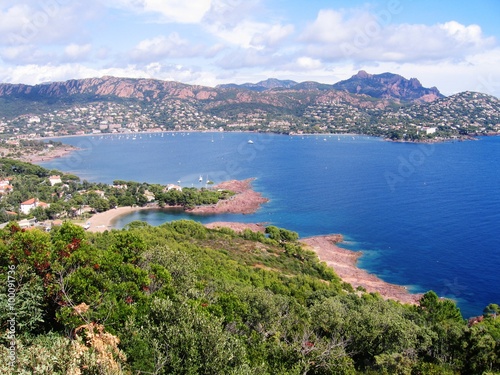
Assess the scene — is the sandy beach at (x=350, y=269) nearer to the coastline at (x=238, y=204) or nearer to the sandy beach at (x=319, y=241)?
the sandy beach at (x=319, y=241)

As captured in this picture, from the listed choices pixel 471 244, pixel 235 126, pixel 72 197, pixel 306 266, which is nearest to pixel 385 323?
pixel 306 266

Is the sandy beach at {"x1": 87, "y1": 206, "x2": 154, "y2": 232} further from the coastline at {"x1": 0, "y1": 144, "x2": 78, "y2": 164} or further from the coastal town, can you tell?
the coastal town

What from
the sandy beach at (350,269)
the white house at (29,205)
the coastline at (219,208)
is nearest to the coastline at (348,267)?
the sandy beach at (350,269)

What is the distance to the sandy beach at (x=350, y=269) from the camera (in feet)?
80.3

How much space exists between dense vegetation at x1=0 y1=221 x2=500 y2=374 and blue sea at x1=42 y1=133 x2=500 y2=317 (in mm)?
13943

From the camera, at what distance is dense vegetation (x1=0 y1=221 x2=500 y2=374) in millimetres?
7180

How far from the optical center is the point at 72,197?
45.1 meters

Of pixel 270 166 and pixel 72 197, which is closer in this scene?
pixel 72 197

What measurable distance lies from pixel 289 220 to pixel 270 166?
3146cm

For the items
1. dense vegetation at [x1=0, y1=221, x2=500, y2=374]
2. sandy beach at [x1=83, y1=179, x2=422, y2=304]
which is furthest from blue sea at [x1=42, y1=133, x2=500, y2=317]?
dense vegetation at [x1=0, y1=221, x2=500, y2=374]

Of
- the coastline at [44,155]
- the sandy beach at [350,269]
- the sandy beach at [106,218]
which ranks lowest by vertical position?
the sandy beach at [106,218]

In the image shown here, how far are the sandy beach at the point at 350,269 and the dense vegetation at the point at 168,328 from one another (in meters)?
9.85

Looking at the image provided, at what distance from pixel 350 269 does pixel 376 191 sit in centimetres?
2361

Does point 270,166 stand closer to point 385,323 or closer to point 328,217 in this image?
point 328,217
